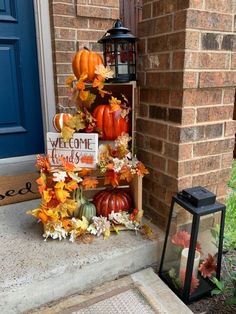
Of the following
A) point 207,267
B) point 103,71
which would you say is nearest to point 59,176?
point 103,71

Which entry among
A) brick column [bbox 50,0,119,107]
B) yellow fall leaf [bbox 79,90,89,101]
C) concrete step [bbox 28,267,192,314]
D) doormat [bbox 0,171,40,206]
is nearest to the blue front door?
brick column [bbox 50,0,119,107]

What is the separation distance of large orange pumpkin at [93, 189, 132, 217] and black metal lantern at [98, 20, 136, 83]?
61cm

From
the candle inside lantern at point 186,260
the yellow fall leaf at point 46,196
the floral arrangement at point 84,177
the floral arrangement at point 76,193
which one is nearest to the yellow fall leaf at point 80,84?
the floral arrangement at point 84,177

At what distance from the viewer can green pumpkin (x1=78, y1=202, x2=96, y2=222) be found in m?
1.53

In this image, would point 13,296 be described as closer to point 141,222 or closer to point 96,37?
point 141,222

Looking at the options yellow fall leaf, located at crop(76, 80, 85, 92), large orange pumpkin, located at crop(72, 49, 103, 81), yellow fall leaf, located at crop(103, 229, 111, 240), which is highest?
large orange pumpkin, located at crop(72, 49, 103, 81)

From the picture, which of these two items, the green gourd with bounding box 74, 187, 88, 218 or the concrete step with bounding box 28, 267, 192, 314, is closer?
the concrete step with bounding box 28, 267, 192, 314

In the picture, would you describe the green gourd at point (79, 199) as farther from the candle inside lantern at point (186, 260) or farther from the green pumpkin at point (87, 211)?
the candle inside lantern at point (186, 260)

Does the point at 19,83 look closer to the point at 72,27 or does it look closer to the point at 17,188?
the point at 72,27

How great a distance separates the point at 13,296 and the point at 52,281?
16 centimetres

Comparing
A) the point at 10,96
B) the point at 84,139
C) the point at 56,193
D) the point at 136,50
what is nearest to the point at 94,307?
the point at 56,193

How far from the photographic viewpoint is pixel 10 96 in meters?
2.12

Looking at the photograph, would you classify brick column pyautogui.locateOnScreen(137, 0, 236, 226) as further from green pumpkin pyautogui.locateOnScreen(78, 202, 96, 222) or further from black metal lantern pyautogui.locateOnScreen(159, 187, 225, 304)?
green pumpkin pyautogui.locateOnScreen(78, 202, 96, 222)

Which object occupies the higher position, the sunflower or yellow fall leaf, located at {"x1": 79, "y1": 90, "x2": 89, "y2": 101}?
yellow fall leaf, located at {"x1": 79, "y1": 90, "x2": 89, "y2": 101}
